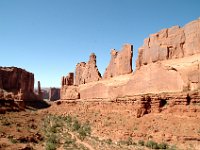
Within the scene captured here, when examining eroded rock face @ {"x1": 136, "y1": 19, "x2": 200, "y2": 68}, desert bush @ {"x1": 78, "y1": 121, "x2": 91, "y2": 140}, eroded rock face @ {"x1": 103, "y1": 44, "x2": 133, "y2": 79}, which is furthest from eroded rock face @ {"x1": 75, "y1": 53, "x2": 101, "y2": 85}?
desert bush @ {"x1": 78, "y1": 121, "x2": 91, "y2": 140}

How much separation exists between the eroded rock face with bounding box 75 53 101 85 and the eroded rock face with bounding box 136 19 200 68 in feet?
62.2

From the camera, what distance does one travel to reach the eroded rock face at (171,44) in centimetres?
2950

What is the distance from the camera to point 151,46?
34.9 m

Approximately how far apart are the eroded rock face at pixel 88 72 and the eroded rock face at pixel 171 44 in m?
19.0

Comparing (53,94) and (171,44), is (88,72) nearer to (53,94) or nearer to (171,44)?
(171,44)

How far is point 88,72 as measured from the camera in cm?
5744

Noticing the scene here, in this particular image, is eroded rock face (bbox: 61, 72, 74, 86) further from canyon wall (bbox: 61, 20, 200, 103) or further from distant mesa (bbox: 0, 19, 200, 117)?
canyon wall (bbox: 61, 20, 200, 103)

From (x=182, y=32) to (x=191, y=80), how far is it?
7.11m

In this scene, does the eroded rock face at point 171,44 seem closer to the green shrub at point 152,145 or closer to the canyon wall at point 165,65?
the canyon wall at point 165,65

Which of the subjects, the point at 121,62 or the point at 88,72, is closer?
the point at 121,62

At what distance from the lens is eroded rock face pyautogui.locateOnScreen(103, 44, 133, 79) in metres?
42.5

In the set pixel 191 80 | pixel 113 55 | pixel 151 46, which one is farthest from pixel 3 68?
pixel 191 80

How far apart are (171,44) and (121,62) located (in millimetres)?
13145

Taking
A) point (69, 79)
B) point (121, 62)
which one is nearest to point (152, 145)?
point (121, 62)
